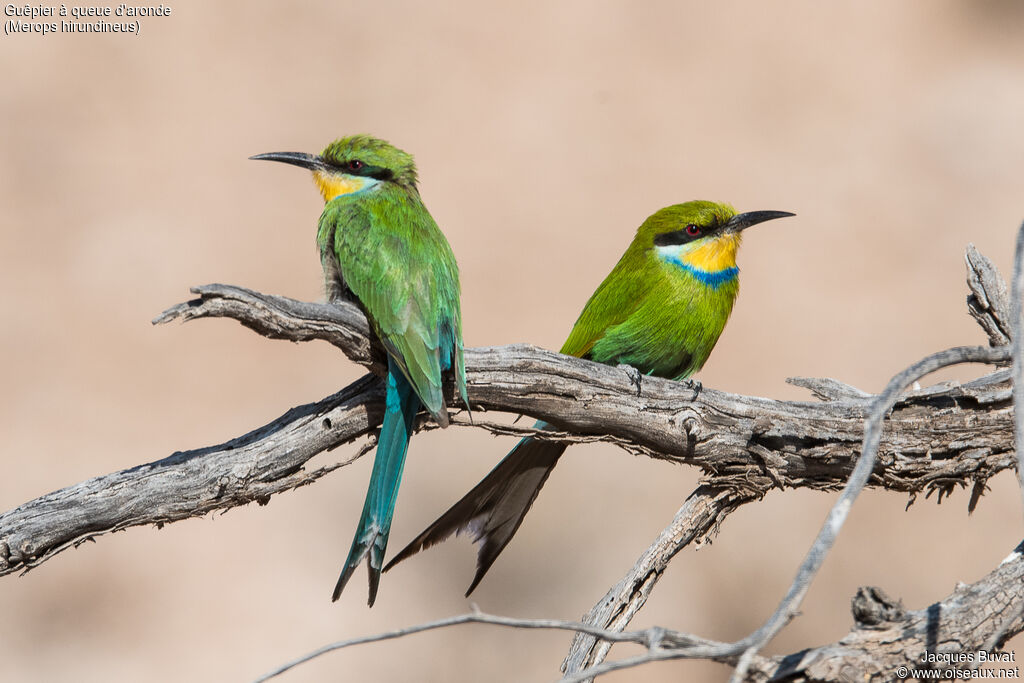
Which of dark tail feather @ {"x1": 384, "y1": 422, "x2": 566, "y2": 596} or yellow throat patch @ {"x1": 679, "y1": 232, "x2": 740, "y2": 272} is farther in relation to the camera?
yellow throat patch @ {"x1": 679, "y1": 232, "x2": 740, "y2": 272}

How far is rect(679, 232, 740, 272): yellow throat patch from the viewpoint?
3074 millimetres

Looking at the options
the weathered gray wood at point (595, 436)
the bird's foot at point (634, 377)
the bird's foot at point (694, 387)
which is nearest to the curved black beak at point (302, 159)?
the weathered gray wood at point (595, 436)

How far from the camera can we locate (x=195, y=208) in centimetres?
712

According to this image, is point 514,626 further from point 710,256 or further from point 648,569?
point 710,256

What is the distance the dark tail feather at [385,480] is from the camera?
2234 mm

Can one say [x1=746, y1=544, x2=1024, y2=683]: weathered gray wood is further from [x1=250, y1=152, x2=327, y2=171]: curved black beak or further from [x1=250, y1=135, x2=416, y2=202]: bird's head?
[x1=250, y1=152, x2=327, y2=171]: curved black beak

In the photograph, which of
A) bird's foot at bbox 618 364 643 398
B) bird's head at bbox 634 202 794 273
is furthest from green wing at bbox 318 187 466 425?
bird's head at bbox 634 202 794 273

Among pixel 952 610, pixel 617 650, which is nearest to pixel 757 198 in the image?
pixel 617 650

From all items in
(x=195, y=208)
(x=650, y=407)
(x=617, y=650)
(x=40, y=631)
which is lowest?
(x=617, y=650)

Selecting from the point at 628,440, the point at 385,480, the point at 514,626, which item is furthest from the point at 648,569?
the point at 514,626

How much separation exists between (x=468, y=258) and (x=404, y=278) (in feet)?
14.6

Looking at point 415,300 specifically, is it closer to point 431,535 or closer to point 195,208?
point 431,535

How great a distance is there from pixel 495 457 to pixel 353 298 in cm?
273

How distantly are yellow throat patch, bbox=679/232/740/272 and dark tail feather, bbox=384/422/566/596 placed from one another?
708 mm
